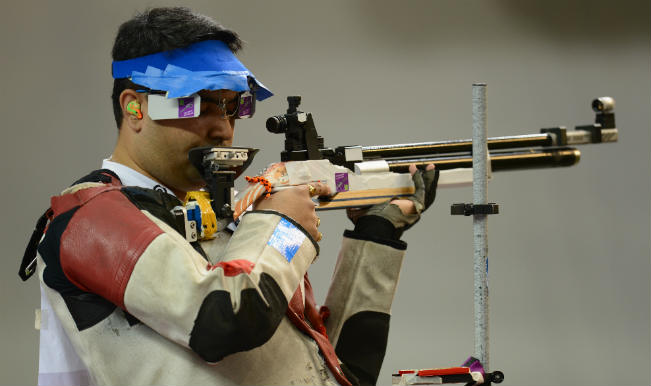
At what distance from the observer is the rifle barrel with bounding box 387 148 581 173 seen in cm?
235

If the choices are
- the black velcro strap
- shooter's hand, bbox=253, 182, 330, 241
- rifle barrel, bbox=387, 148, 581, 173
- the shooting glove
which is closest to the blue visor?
shooter's hand, bbox=253, 182, 330, 241

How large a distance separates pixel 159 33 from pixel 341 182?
664 millimetres

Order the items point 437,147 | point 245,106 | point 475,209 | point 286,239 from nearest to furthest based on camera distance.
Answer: point 286,239
point 245,106
point 475,209
point 437,147

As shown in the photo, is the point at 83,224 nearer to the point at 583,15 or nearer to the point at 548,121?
the point at 548,121

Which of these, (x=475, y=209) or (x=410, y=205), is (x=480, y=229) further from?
(x=410, y=205)

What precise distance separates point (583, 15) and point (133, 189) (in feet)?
10.3

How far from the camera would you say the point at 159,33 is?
1823mm

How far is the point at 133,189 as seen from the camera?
166 cm

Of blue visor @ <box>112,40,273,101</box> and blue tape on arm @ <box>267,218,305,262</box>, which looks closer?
blue tape on arm @ <box>267,218,305,262</box>

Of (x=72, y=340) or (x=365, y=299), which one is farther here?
(x=365, y=299)

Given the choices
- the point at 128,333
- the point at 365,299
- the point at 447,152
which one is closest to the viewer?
the point at 128,333

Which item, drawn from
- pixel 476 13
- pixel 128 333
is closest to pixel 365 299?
pixel 128 333

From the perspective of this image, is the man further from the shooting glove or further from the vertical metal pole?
the vertical metal pole

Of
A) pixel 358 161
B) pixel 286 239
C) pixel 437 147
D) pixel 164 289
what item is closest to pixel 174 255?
pixel 164 289
